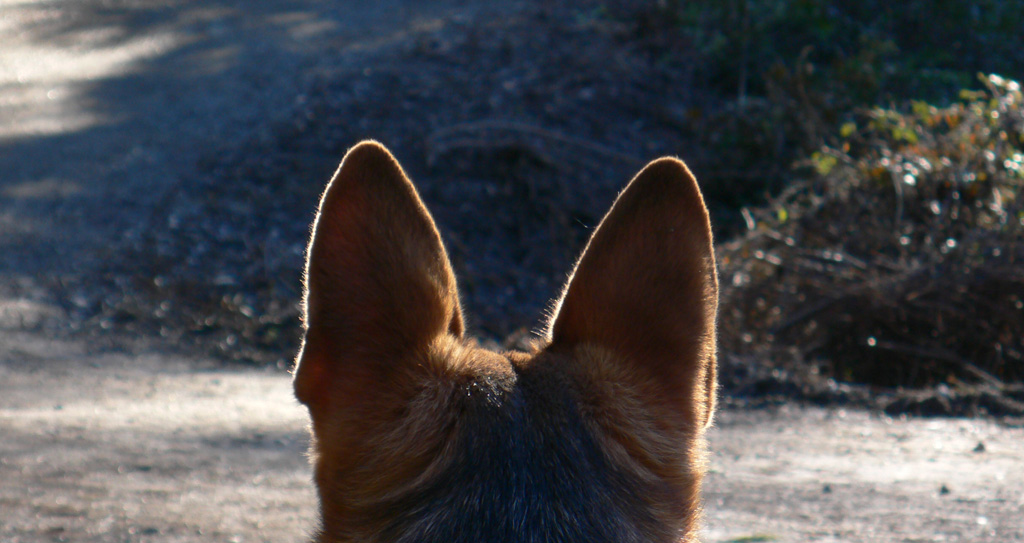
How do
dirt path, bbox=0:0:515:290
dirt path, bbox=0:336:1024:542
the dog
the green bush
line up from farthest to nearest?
dirt path, bbox=0:0:515:290 → the green bush → dirt path, bbox=0:336:1024:542 → the dog

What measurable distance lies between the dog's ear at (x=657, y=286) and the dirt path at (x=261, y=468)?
2.05 metres

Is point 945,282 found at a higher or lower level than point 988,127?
lower

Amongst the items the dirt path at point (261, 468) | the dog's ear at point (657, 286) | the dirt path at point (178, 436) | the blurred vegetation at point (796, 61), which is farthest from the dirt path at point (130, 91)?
the dog's ear at point (657, 286)

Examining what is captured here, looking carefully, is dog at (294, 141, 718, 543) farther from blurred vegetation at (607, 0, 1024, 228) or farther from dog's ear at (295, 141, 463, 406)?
blurred vegetation at (607, 0, 1024, 228)

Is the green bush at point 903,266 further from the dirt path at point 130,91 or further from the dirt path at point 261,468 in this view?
the dirt path at point 130,91

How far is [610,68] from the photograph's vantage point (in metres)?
11.5

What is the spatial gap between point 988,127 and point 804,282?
1915 millimetres

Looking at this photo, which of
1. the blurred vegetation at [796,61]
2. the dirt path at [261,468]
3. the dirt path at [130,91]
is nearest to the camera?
the dirt path at [261,468]

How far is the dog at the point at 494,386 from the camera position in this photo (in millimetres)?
1958

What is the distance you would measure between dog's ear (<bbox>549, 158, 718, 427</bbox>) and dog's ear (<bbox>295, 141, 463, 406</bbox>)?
0.38m

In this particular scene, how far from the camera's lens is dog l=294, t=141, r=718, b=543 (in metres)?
1.96

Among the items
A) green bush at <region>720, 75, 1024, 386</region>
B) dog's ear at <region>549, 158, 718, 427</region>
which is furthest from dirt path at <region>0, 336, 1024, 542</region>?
dog's ear at <region>549, 158, 718, 427</region>

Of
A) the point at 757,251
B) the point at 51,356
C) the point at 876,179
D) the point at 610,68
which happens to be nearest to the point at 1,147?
the point at 51,356

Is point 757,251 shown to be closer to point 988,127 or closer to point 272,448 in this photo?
point 988,127
